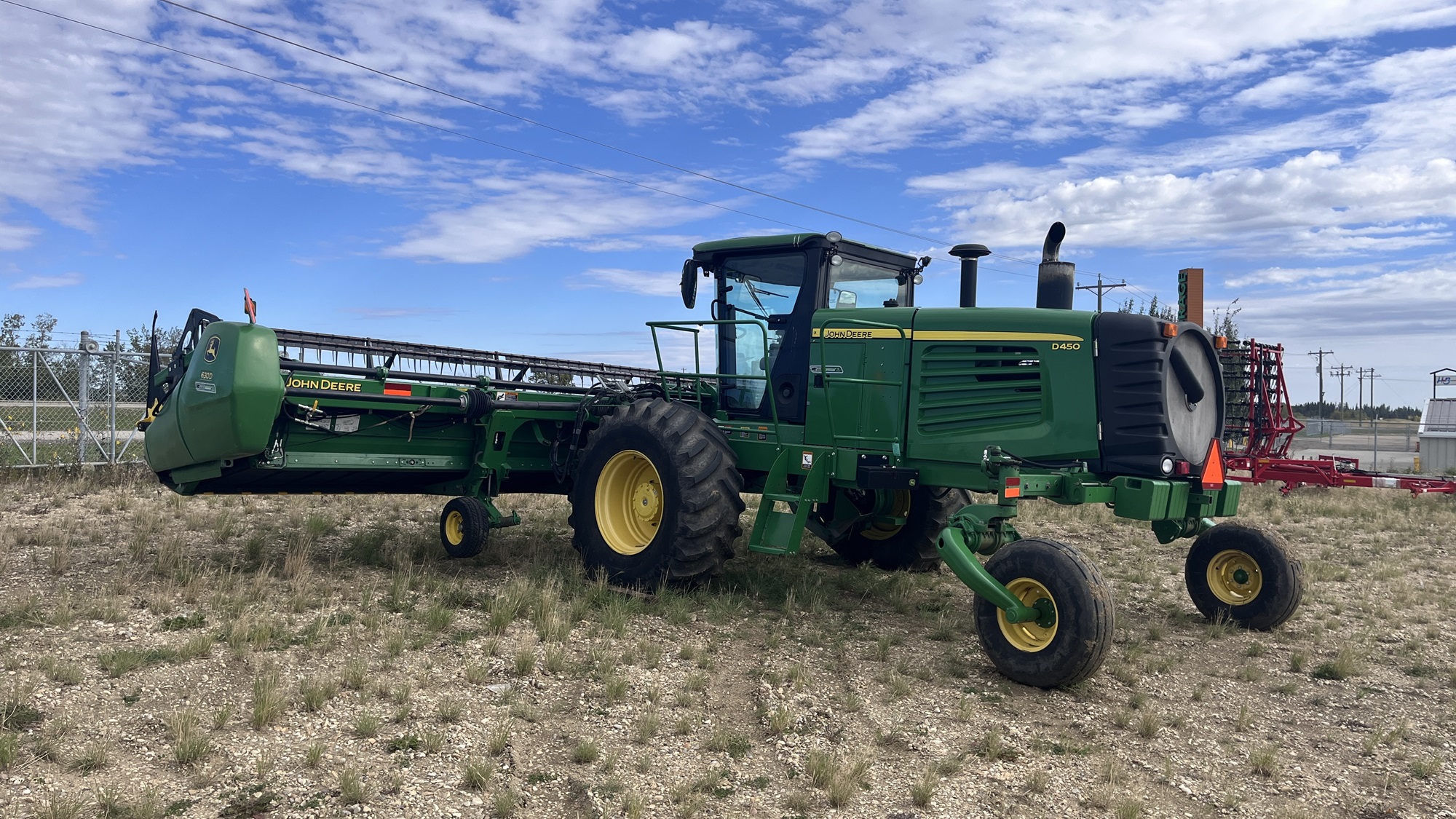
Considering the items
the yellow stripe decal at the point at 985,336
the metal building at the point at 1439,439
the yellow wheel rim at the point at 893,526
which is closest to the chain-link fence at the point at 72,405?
the yellow wheel rim at the point at 893,526

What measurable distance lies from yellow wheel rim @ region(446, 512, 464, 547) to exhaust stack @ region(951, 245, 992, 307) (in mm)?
4575

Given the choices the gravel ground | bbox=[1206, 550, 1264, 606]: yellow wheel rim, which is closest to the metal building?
the gravel ground

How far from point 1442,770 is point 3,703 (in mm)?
6777

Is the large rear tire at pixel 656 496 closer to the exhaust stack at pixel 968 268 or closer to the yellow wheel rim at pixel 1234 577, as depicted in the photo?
the exhaust stack at pixel 968 268

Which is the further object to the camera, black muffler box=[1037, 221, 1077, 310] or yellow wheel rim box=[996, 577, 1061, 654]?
black muffler box=[1037, 221, 1077, 310]

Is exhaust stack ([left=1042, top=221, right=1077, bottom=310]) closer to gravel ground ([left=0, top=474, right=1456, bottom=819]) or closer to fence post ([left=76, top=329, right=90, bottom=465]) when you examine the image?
gravel ground ([left=0, top=474, right=1456, bottom=819])

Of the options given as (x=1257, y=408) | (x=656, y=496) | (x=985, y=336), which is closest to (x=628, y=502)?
(x=656, y=496)

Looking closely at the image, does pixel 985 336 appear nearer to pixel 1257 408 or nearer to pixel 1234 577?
pixel 1234 577

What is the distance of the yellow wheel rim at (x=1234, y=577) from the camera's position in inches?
280

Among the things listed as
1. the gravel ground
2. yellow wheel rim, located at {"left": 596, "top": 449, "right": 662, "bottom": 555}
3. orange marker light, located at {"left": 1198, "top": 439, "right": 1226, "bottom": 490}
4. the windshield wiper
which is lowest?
the gravel ground

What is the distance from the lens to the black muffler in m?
6.86

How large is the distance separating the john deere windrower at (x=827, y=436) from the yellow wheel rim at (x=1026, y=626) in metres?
0.01

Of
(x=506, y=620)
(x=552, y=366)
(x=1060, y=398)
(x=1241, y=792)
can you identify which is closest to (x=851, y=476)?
(x=1060, y=398)

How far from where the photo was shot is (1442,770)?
4.68 m
